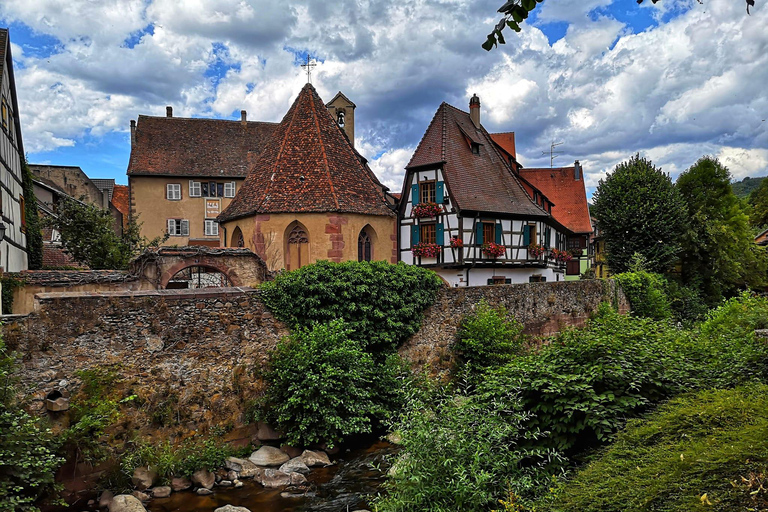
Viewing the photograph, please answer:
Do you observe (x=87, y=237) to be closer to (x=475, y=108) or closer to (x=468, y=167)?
(x=468, y=167)

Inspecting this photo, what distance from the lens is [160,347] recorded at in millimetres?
9945

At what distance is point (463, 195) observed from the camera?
2456 centimetres

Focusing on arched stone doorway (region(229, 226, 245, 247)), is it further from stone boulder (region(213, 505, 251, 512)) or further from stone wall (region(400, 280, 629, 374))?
stone boulder (region(213, 505, 251, 512))

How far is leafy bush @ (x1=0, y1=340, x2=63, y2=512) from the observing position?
6.68m

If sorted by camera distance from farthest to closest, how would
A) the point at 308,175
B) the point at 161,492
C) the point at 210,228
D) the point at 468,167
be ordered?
the point at 210,228 → the point at 468,167 → the point at 308,175 → the point at 161,492

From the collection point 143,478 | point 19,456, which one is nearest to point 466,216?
point 143,478

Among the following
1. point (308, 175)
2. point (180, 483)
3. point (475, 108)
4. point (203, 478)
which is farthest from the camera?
point (475, 108)

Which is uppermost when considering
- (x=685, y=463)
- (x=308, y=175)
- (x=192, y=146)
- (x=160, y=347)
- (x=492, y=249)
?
(x=192, y=146)

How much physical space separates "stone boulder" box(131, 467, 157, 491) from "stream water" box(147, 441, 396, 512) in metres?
0.47

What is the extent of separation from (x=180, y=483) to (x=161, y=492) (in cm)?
39

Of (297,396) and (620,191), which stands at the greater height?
(620,191)

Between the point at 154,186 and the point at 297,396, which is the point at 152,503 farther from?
the point at 154,186

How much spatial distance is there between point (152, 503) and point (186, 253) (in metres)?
7.54

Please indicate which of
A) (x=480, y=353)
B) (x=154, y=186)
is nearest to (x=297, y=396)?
(x=480, y=353)
